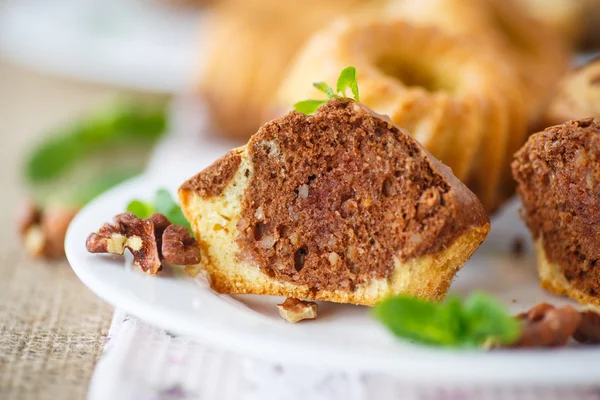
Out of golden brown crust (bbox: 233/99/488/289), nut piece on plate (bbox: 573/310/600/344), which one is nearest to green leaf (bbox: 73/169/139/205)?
golden brown crust (bbox: 233/99/488/289)

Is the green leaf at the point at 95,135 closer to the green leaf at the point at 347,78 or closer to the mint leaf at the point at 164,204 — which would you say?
the mint leaf at the point at 164,204

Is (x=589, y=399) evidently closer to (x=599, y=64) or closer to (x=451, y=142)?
(x=451, y=142)

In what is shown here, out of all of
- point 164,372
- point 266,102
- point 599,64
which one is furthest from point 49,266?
point 599,64

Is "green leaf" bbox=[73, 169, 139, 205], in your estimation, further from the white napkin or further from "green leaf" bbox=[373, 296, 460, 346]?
"green leaf" bbox=[373, 296, 460, 346]

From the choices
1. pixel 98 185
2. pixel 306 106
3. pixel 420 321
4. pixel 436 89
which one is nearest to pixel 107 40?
pixel 98 185

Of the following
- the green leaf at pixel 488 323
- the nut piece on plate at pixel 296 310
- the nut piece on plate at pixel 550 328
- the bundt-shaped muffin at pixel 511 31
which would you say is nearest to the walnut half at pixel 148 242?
the nut piece on plate at pixel 296 310

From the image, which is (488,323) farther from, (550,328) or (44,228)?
(44,228)
